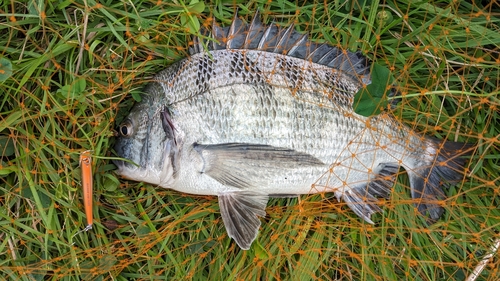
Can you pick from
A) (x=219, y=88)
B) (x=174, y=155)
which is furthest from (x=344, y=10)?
(x=174, y=155)

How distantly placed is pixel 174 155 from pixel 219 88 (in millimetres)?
447

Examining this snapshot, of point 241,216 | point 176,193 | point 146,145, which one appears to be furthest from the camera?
point 176,193

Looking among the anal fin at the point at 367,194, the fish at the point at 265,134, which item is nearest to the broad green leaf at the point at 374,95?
the fish at the point at 265,134

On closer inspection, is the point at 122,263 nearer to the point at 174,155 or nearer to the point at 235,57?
the point at 174,155

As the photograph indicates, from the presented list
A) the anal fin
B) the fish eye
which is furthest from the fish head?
the anal fin

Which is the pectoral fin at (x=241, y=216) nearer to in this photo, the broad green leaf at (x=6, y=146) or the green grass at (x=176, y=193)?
the green grass at (x=176, y=193)

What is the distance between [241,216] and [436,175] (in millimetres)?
1281

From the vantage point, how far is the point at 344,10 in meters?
2.86

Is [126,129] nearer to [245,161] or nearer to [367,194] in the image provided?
[245,161]

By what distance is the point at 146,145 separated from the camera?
2.39 m

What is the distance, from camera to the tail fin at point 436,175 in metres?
2.74

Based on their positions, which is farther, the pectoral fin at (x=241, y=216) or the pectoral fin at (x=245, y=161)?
the pectoral fin at (x=241, y=216)

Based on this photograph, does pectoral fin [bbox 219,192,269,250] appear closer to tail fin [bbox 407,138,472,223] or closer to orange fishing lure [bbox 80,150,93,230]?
orange fishing lure [bbox 80,150,93,230]

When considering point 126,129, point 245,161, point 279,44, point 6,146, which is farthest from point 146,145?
point 279,44
